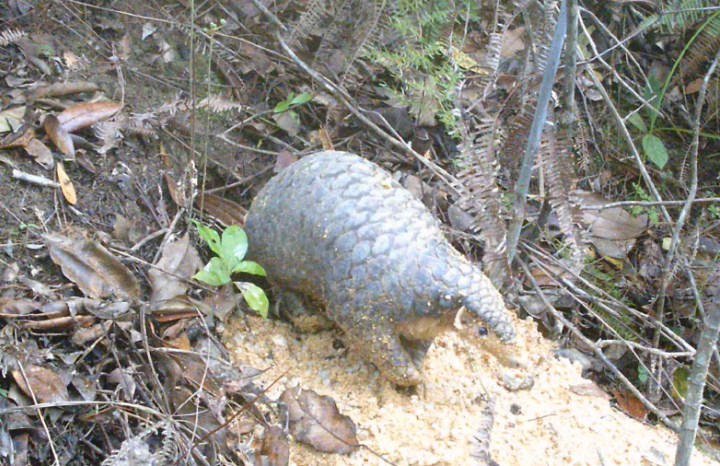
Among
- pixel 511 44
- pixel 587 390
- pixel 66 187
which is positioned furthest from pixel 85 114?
pixel 587 390

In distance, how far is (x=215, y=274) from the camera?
2.28 meters

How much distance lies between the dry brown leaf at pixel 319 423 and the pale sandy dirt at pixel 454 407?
33 millimetres

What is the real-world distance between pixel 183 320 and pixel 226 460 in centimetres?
55

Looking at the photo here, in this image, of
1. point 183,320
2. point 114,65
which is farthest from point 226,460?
point 114,65

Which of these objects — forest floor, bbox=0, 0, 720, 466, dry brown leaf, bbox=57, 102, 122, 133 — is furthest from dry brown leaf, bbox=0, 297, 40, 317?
dry brown leaf, bbox=57, 102, 122, 133

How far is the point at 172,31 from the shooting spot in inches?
120

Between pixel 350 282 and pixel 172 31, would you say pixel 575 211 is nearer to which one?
pixel 350 282

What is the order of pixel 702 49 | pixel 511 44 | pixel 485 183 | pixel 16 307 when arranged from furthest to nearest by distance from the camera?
pixel 702 49, pixel 511 44, pixel 485 183, pixel 16 307

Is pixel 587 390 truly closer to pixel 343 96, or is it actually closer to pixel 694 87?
pixel 343 96

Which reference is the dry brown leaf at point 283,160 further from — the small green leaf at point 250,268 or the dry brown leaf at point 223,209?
the small green leaf at point 250,268

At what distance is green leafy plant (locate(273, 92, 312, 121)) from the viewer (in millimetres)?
3090

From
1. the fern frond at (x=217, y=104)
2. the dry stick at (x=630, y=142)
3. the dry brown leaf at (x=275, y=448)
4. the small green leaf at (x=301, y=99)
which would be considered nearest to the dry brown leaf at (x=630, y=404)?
the dry stick at (x=630, y=142)

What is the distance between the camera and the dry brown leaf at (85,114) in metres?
2.51

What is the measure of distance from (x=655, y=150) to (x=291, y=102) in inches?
77.3
